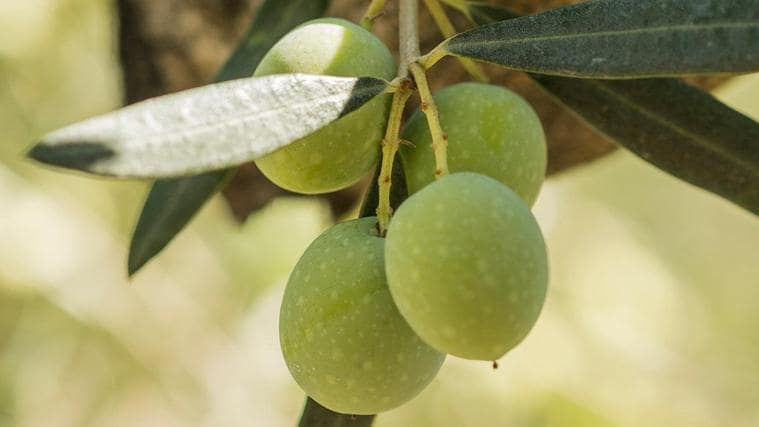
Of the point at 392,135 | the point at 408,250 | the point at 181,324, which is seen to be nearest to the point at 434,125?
the point at 392,135

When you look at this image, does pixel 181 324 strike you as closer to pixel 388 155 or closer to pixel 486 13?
pixel 486 13

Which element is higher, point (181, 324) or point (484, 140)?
point (484, 140)

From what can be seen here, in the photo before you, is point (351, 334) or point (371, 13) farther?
point (371, 13)

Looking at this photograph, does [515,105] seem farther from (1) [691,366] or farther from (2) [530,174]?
(1) [691,366]

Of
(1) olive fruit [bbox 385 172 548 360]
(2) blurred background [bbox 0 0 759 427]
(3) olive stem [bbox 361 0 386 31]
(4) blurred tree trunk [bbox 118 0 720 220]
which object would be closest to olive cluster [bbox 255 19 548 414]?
(1) olive fruit [bbox 385 172 548 360]

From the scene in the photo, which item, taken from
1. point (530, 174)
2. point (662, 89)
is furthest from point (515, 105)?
point (662, 89)

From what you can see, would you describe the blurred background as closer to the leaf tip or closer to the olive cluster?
the olive cluster
